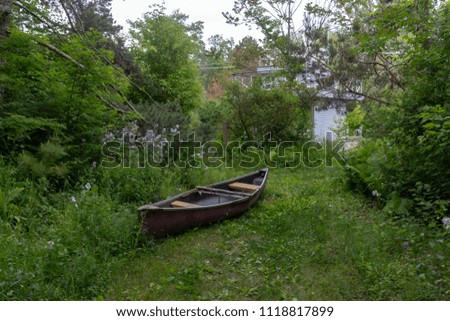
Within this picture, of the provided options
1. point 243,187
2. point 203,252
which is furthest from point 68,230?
point 243,187

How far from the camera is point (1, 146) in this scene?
6.32m

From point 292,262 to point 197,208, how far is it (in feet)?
5.47

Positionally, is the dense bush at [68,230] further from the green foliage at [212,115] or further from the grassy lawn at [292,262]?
the green foliage at [212,115]

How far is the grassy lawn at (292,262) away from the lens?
3846 millimetres

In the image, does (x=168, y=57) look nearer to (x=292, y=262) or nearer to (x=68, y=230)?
(x=68, y=230)

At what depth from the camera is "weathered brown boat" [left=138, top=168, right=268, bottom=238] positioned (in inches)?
201

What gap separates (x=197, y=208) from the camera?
5.67m

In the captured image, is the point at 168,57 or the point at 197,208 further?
the point at 168,57

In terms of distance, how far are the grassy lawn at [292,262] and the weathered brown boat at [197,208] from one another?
0.16 m

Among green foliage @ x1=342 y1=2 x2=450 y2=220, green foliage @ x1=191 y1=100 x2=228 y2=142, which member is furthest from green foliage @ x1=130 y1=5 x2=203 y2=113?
green foliage @ x1=342 y1=2 x2=450 y2=220

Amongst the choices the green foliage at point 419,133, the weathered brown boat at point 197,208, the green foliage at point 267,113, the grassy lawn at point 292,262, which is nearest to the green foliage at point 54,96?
the weathered brown boat at point 197,208

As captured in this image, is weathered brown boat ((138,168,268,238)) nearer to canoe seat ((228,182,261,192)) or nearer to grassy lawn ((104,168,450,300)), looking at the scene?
canoe seat ((228,182,261,192))
